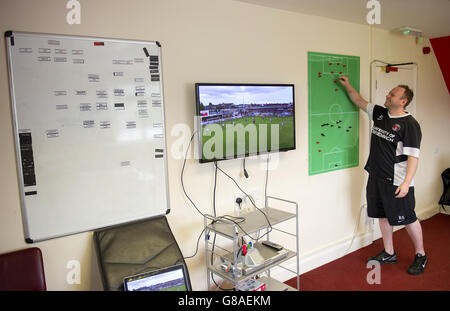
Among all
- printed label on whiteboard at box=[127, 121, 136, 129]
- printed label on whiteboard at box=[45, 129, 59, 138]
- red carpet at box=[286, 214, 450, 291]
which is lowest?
red carpet at box=[286, 214, 450, 291]

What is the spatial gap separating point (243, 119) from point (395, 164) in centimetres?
166

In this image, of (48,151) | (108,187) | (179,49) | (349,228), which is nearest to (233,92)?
(179,49)

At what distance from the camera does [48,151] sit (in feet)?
6.19

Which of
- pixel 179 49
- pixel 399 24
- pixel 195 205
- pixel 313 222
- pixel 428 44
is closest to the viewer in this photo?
pixel 179 49

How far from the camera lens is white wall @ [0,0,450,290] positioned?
6.05 ft

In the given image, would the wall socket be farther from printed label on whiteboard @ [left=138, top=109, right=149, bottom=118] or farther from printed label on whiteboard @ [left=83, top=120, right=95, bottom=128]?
printed label on whiteboard @ [left=83, top=120, right=95, bottom=128]

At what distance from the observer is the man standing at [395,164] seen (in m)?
3.05

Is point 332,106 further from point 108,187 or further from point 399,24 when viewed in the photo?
point 108,187

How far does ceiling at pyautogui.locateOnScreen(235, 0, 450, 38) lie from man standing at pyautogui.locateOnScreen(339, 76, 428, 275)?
64 centimetres

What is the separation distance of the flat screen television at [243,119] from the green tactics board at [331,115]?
0.46 m

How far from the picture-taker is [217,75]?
2.51 m

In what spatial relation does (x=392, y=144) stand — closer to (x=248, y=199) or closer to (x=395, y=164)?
(x=395, y=164)

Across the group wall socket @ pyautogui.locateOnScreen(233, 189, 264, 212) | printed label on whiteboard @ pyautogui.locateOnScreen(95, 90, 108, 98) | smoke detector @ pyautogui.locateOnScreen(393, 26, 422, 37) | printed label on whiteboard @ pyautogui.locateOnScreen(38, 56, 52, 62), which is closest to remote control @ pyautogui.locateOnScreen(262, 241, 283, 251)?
wall socket @ pyautogui.locateOnScreen(233, 189, 264, 212)
